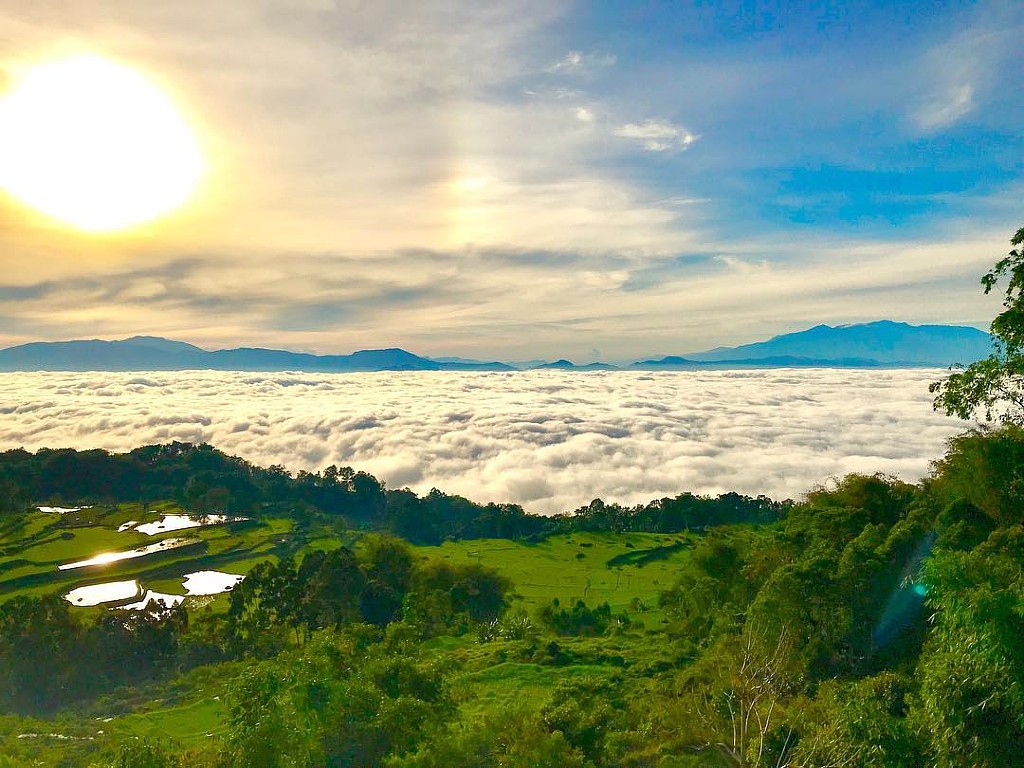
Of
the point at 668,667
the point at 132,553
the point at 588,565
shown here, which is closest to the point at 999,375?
the point at 668,667

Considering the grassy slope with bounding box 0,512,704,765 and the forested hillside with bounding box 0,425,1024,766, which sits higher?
the forested hillside with bounding box 0,425,1024,766

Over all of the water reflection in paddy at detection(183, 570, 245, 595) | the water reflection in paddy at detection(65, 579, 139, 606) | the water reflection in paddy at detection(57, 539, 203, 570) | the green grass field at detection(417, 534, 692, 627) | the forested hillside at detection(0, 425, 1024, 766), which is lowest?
the green grass field at detection(417, 534, 692, 627)

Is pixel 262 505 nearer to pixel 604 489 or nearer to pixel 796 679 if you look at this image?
pixel 604 489

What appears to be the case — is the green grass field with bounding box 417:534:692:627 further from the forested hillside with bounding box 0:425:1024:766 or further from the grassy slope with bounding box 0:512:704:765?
the forested hillside with bounding box 0:425:1024:766

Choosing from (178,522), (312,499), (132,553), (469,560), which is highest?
(178,522)

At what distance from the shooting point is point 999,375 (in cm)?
1767

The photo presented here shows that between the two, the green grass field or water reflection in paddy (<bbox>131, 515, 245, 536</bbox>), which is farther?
water reflection in paddy (<bbox>131, 515, 245, 536</bbox>)

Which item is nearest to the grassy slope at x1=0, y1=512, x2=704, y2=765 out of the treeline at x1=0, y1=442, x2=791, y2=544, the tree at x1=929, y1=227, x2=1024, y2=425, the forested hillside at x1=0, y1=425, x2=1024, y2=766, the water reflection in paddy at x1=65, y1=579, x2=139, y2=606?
the forested hillside at x1=0, y1=425, x2=1024, y2=766

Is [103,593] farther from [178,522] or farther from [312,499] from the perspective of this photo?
[312,499]

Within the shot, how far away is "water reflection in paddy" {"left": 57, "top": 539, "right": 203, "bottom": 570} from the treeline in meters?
23.9

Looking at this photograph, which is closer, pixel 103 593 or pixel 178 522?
pixel 103 593

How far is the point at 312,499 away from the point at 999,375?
4973 inches

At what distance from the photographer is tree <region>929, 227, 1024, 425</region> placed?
17203 mm

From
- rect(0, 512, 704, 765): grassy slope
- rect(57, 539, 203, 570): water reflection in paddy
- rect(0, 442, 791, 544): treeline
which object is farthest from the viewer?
rect(0, 442, 791, 544): treeline
